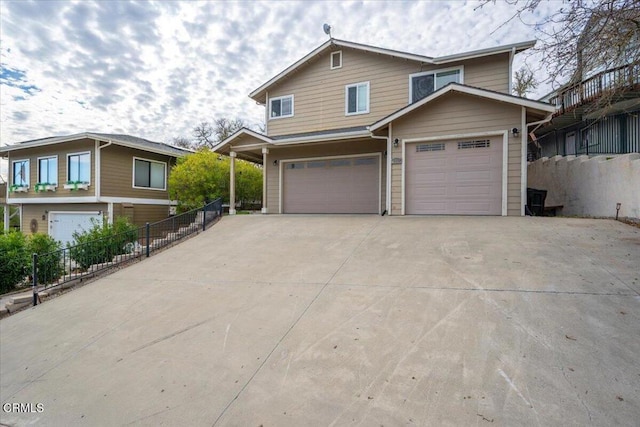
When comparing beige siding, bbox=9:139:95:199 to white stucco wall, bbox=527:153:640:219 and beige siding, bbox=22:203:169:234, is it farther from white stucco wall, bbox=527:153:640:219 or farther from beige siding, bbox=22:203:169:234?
white stucco wall, bbox=527:153:640:219

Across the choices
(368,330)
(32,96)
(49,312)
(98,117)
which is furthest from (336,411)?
(98,117)

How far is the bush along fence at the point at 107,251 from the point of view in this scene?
7.34 metres

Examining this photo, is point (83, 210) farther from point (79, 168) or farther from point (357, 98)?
point (357, 98)

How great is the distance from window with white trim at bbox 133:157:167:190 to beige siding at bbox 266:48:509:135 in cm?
674

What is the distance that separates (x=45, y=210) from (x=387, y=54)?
58.7 feet

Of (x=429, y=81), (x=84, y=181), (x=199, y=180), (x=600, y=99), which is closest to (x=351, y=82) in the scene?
(x=429, y=81)

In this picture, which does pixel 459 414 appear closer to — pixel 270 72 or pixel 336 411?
pixel 336 411

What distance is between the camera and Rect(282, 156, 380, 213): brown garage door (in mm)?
12266

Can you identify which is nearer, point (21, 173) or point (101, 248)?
point (101, 248)

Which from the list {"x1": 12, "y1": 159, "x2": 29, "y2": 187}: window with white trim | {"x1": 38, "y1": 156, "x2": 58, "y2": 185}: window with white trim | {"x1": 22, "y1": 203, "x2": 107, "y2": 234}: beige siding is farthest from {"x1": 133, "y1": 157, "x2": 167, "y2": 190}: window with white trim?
{"x1": 12, "y1": 159, "x2": 29, "y2": 187}: window with white trim

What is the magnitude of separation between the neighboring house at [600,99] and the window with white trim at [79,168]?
674 inches

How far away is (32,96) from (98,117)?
4545 mm

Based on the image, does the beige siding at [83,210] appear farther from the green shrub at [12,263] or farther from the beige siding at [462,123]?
the beige siding at [462,123]

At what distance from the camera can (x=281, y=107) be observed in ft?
46.3
